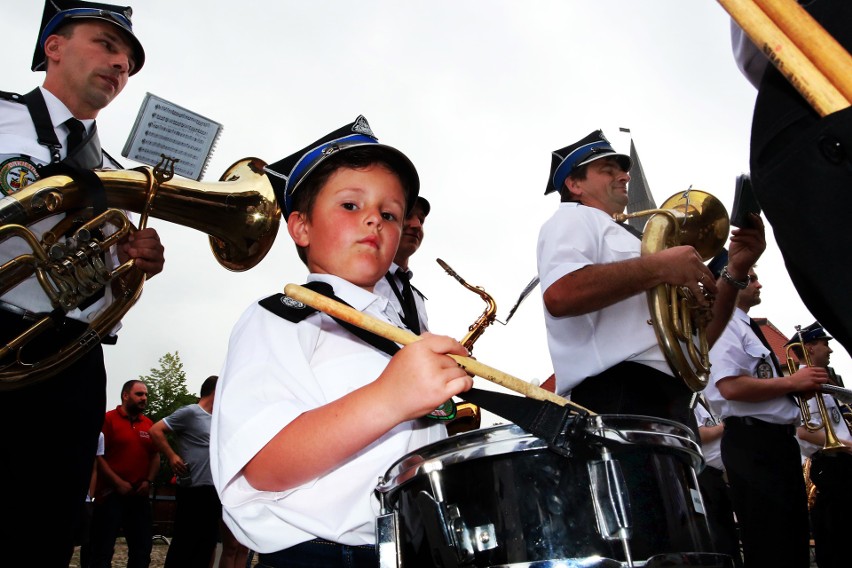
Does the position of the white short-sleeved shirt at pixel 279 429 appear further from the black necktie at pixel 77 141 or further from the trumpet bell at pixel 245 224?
the trumpet bell at pixel 245 224

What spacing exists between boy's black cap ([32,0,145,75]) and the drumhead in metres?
3.04

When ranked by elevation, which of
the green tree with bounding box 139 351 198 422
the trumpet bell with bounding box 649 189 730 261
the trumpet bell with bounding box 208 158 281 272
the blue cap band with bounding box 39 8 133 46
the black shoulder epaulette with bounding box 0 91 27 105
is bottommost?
the trumpet bell with bounding box 649 189 730 261

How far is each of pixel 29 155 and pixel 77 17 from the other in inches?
34.4

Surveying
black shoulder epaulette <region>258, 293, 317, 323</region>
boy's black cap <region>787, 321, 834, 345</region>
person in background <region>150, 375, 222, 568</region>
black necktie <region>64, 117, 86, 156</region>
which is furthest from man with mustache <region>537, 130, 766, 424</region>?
boy's black cap <region>787, 321, 834, 345</region>

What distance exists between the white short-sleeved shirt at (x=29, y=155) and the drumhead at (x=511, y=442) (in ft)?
7.03

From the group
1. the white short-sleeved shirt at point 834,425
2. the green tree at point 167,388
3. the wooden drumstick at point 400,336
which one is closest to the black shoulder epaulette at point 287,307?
the wooden drumstick at point 400,336

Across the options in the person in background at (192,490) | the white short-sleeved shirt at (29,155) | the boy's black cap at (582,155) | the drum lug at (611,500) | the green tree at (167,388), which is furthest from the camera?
the green tree at (167,388)

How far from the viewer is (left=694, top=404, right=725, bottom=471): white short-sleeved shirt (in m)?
5.88

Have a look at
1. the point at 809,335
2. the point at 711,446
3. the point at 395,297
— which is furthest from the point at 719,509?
the point at 809,335

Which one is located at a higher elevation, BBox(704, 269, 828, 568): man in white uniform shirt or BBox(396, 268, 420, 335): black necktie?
BBox(396, 268, 420, 335): black necktie

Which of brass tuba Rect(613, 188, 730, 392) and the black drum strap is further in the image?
the black drum strap

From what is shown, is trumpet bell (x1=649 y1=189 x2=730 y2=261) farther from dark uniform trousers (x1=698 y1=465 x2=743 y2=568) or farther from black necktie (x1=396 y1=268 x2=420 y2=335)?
black necktie (x1=396 y1=268 x2=420 y2=335)

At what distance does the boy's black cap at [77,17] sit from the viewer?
3.51 metres

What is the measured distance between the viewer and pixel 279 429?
5.06ft
